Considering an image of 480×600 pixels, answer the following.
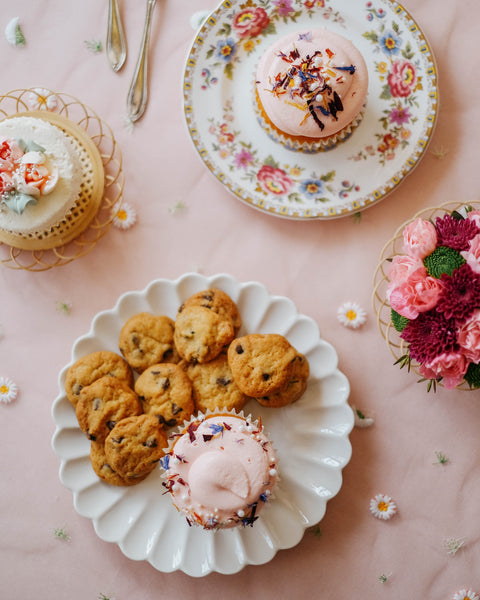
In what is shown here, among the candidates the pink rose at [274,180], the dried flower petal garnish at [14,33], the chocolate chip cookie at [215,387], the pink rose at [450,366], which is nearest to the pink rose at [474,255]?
the pink rose at [450,366]

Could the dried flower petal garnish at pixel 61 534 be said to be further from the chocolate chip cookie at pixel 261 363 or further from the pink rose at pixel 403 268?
the pink rose at pixel 403 268

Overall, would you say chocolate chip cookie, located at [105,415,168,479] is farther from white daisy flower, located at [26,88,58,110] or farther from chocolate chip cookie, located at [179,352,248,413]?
white daisy flower, located at [26,88,58,110]

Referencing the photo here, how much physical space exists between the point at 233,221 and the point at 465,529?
1.47 m

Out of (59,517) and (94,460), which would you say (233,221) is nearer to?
(94,460)

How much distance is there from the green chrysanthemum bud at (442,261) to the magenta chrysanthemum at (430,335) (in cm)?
13

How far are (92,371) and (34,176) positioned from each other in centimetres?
70

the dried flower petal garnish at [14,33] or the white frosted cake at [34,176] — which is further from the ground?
the dried flower petal garnish at [14,33]

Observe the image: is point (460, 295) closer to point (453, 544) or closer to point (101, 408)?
point (453, 544)

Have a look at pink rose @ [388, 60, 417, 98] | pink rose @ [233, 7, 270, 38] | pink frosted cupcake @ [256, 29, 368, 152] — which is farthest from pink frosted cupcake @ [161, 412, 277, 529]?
pink rose @ [233, 7, 270, 38]

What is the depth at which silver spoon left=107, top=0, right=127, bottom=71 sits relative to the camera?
2113 mm

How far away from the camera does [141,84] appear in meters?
2.12

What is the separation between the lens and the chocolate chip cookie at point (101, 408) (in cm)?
186

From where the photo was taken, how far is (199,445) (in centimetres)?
169

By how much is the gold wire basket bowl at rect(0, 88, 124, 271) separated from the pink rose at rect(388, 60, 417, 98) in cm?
108
